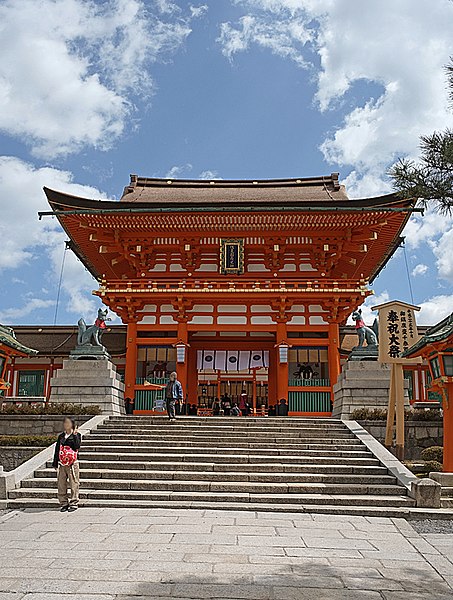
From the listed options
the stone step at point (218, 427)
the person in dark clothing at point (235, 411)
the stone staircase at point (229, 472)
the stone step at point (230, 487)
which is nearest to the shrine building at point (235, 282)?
the person in dark clothing at point (235, 411)

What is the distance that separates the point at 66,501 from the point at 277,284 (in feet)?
41.5

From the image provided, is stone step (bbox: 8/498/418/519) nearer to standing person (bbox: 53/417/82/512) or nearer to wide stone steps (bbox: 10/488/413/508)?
wide stone steps (bbox: 10/488/413/508)

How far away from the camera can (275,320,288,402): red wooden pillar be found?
19953 millimetres

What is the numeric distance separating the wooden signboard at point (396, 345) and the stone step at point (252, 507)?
12.7ft

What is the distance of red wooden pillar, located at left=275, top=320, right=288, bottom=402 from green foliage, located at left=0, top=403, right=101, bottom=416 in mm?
6673

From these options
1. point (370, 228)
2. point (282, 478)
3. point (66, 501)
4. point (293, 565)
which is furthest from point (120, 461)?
point (370, 228)

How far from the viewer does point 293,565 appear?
645cm

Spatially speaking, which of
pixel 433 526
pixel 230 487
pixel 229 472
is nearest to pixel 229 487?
pixel 230 487

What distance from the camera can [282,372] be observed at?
2028 cm

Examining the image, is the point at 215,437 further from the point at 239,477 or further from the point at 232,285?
the point at 232,285

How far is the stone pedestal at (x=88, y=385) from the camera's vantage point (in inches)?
701

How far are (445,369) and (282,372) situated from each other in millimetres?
9216

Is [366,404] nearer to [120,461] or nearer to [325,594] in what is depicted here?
[120,461]

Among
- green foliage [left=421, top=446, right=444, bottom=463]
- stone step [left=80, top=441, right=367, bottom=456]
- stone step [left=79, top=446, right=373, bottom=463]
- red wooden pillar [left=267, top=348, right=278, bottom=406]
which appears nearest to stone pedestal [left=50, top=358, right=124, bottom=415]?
stone step [left=80, top=441, right=367, bottom=456]
